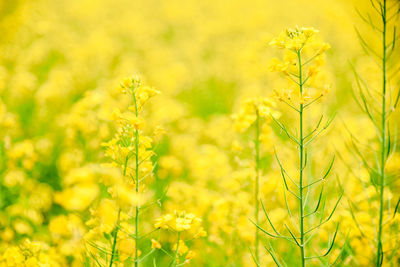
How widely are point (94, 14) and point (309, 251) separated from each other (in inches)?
377

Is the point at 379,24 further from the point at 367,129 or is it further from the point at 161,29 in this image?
the point at 367,129

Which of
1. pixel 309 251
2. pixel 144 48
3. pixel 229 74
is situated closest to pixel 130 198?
pixel 309 251

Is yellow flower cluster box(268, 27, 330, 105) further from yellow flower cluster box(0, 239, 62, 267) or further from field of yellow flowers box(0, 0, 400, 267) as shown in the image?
yellow flower cluster box(0, 239, 62, 267)

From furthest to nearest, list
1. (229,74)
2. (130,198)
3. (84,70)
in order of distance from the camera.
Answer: (229,74) → (84,70) → (130,198)

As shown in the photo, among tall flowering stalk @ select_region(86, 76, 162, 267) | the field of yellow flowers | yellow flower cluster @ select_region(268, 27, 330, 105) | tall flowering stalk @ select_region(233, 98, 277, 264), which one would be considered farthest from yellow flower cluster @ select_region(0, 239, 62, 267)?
yellow flower cluster @ select_region(268, 27, 330, 105)

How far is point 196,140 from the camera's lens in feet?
17.1

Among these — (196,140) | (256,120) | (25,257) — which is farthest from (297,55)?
(196,140)

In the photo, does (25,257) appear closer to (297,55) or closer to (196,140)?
(297,55)

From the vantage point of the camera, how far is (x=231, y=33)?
10320 mm

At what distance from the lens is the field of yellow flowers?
1.90m

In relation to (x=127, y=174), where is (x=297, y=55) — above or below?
above

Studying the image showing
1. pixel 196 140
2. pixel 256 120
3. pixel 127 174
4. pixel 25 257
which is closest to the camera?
pixel 127 174

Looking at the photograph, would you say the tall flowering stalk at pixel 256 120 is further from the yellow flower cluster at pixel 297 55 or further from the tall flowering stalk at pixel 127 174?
the tall flowering stalk at pixel 127 174

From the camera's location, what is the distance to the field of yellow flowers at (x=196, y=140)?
1.90 metres
